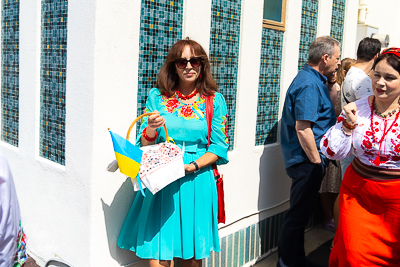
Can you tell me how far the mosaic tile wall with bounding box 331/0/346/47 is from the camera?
5.30 metres

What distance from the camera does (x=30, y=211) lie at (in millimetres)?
3844

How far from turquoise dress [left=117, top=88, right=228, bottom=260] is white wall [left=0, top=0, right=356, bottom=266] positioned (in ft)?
0.65

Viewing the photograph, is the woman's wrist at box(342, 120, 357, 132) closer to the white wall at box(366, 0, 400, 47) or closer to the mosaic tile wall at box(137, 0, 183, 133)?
the mosaic tile wall at box(137, 0, 183, 133)

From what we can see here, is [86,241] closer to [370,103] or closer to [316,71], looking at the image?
[370,103]

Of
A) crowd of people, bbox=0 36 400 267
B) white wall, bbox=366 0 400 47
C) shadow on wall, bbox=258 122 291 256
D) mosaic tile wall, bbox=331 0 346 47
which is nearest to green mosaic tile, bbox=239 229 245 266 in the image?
shadow on wall, bbox=258 122 291 256

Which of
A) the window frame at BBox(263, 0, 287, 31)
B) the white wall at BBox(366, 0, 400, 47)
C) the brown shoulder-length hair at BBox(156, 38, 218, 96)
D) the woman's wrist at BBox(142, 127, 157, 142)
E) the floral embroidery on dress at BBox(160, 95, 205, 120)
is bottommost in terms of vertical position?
the woman's wrist at BBox(142, 127, 157, 142)

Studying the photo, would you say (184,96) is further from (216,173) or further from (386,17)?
(386,17)

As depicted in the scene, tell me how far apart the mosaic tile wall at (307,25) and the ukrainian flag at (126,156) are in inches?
110

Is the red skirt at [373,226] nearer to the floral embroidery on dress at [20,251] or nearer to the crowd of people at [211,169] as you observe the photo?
the crowd of people at [211,169]

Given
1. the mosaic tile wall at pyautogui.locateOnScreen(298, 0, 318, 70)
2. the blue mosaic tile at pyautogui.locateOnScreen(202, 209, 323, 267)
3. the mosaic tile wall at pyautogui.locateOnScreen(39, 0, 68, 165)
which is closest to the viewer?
the mosaic tile wall at pyautogui.locateOnScreen(39, 0, 68, 165)

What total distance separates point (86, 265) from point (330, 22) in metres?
3.82

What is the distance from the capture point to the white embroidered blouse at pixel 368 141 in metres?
2.87

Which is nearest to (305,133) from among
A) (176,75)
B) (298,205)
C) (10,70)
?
(298,205)

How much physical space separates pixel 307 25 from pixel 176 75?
7.38ft
